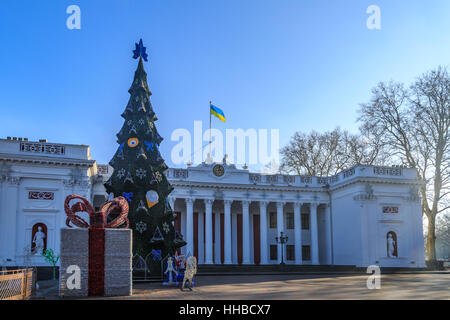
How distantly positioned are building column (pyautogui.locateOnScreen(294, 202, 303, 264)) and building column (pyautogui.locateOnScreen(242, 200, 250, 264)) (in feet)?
14.7

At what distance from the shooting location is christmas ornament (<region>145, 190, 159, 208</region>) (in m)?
21.5

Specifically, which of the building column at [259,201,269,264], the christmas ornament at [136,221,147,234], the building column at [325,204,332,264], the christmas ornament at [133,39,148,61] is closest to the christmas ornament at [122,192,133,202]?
the christmas ornament at [136,221,147,234]

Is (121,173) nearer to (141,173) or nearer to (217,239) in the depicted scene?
(141,173)

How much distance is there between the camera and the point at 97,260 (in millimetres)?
13867

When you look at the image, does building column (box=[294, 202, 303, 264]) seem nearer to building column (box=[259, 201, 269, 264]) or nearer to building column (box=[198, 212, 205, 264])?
building column (box=[259, 201, 269, 264])

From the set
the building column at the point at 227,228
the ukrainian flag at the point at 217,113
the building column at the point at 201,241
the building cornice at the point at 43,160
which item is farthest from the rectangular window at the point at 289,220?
the building cornice at the point at 43,160

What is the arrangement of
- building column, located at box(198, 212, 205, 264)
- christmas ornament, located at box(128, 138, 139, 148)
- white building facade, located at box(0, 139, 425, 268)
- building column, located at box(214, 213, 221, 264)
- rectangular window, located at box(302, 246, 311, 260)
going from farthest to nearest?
rectangular window, located at box(302, 246, 311, 260)
building column, located at box(214, 213, 221, 264)
building column, located at box(198, 212, 205, 264)
white building facade, located at box(0, 139, 425, 268)
christmas ornament, located at box(128, 138, 139, 148)

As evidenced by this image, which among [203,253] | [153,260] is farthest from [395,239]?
[153,260]

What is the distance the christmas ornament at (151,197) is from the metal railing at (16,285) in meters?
7.29

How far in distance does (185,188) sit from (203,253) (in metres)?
6.42

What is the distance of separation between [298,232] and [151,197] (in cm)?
2330

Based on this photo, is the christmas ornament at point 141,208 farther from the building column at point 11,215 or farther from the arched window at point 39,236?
the building column at point 11,215

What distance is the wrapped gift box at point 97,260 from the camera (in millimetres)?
13578

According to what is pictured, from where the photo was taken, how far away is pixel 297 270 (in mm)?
37156
